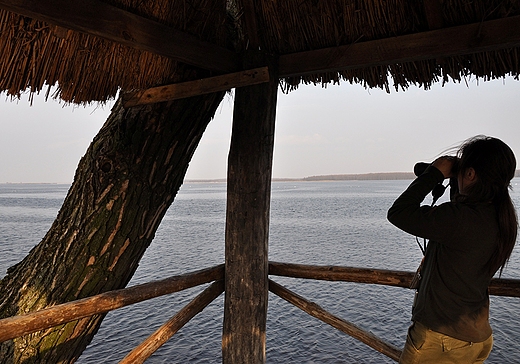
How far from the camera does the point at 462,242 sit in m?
1.36

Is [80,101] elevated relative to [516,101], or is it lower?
lower

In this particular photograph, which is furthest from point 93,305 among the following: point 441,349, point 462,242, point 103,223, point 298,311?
point 298,311

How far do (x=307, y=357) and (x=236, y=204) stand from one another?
19.3 ft

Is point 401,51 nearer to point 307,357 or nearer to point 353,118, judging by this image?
point 307,357

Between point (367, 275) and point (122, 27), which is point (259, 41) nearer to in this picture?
point (122, 27)

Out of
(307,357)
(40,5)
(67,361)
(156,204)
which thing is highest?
(40,5)

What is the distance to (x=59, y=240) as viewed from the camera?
2393 millimetres

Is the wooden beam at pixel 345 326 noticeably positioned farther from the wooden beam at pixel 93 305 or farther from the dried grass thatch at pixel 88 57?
the dried grass thatch at pixel 88 57

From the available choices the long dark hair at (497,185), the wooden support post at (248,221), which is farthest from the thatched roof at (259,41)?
the long dark hair at (497,185)

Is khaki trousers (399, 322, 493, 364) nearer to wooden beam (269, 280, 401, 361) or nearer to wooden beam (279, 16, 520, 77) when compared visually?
wooden beam (269, 280, 401, 361)

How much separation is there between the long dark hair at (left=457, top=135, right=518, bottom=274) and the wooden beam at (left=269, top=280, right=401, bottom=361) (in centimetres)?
105

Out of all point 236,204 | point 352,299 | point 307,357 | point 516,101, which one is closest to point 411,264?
point 352,299

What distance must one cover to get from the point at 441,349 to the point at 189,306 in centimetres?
151

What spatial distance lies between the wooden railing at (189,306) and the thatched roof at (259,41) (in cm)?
109
